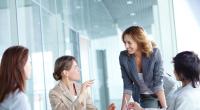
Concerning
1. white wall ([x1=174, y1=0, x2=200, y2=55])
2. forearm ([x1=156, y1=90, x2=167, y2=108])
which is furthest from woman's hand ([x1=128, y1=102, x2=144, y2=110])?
white wall ([x1=174, y1=0, x2=200, y2=55])

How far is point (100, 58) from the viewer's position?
6066 mm

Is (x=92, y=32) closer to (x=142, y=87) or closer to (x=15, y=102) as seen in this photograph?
(x=142, y=87)

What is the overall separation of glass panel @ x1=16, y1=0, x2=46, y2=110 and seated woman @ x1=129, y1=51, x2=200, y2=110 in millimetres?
2187

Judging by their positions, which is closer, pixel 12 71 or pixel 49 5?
pixel 12 71

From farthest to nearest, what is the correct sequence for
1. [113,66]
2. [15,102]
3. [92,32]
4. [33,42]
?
[92,32] < [113,66] < [33,42] < [15,102]

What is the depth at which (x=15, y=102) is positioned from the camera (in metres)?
2.14

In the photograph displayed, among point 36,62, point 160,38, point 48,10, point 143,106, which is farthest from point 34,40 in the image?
point 143,106

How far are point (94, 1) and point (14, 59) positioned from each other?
13.6 feet

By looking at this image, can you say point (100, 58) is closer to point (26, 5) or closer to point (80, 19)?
point (80, 19)

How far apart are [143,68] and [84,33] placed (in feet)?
10.5

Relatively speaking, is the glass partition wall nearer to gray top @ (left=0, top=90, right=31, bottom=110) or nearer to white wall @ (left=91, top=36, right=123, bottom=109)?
white wall @ (left=91, top=36, right=123, bottom=109)

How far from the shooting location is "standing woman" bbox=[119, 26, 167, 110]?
9.62 feet

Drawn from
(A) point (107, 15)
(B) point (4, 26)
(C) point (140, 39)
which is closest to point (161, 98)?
(C) point (140, 39)

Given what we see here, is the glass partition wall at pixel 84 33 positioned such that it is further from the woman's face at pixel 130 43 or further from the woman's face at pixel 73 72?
the woman's face at pixel 130 43
